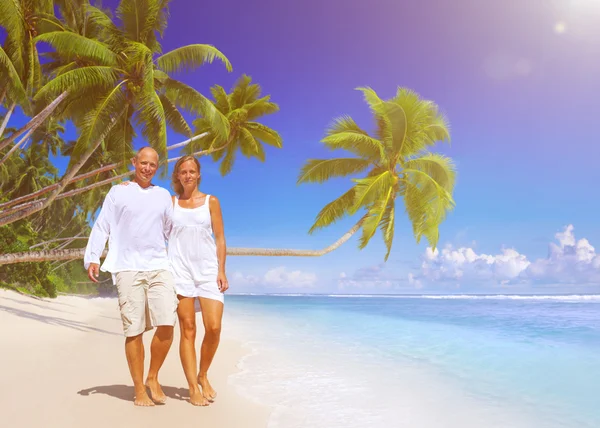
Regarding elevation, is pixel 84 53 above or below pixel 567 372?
above

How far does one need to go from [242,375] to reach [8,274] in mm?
18381

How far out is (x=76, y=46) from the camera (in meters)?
11.8

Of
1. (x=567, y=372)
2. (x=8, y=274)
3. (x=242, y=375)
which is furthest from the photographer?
(x=8, y=274)

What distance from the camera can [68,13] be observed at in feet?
53.5

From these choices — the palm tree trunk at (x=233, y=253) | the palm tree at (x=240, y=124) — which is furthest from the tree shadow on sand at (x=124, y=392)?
the palm tree at (x=240, y=124)

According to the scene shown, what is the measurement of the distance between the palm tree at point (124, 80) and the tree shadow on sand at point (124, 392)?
8.13 metres

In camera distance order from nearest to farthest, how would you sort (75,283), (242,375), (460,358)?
(242,375) < (460,358) < (75,283)

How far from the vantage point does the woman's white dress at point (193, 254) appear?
12.2ft

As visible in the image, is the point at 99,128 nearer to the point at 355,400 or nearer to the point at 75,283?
the point at 355,400

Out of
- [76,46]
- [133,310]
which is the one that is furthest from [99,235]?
[76,46]

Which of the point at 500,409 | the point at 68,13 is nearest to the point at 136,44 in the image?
the point at 68,13

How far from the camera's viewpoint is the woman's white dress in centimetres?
373

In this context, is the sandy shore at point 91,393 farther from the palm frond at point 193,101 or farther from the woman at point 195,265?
the palm frond at point 193,101

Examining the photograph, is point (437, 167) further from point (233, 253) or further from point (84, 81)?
point (84, 81)
